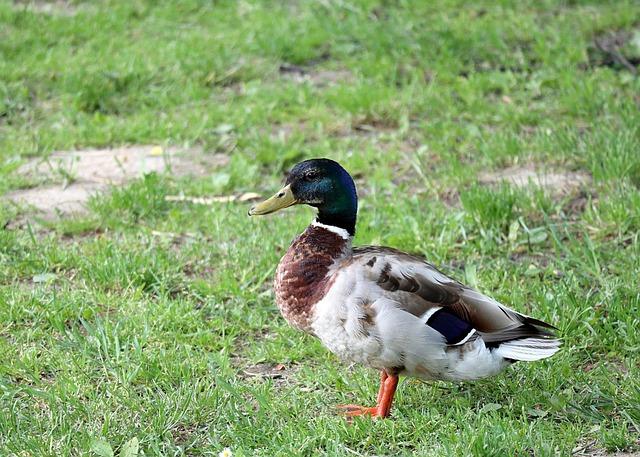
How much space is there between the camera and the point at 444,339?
3.82 m

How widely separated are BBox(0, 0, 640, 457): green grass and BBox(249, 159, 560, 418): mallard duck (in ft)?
0.64

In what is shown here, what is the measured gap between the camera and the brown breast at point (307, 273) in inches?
155

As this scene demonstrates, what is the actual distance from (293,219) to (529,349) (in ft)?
6.77

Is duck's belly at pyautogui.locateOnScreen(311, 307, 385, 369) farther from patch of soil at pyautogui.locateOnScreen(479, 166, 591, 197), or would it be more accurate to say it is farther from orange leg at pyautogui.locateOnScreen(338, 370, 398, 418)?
patch of soil at pyautogui.locateOnScreen(479, 166, 591, 197)

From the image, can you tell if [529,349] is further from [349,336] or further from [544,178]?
[544,178]

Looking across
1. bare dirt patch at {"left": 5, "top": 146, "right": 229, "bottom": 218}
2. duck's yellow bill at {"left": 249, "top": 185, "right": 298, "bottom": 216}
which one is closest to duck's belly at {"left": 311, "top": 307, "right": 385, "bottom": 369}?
duck's yellow bill at {"left": 249, "top": 185, "right": 298, "bottom": 216}

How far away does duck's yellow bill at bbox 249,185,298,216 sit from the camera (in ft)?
13.9

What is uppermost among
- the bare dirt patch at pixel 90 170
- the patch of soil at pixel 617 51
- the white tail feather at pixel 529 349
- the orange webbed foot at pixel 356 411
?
the white tail feather at pixel 529 349

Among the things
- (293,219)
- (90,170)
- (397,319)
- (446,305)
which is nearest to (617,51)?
(293,219)

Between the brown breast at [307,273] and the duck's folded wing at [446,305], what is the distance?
14 centimetres

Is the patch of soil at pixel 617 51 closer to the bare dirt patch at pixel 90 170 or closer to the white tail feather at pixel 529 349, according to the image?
the bare dirt patch at pixel 90 170

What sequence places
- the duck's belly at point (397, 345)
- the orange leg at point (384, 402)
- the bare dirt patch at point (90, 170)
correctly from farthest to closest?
the bare dirt patch at point (90, 170) < the orange leg at point (384, 402) < the duck's belly at point (397, 345)

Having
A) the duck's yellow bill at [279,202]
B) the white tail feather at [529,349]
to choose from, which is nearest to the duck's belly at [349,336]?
the white tail feather at [529,349]

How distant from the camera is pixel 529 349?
3.82 m
